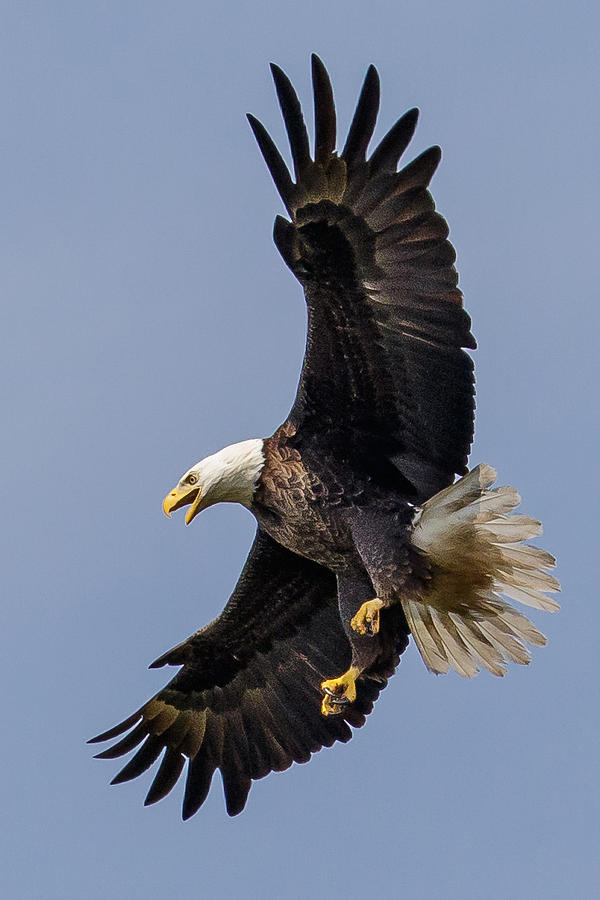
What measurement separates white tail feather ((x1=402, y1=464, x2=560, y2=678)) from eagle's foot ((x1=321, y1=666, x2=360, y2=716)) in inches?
17.4

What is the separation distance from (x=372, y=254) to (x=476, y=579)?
1769mm

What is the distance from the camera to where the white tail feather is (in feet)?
31.5

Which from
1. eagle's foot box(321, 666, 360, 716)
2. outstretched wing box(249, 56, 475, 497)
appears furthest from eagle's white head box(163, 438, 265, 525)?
eagle's foot box(321, 666, 360, 716)

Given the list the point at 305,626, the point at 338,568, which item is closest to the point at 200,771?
the point at 305,626

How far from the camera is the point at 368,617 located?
9.98 m

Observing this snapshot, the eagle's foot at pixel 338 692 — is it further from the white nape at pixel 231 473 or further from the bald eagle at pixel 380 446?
the white nape at pixel 231 473

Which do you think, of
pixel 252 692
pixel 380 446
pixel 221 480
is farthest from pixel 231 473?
pixel 252 692

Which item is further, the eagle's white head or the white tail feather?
the eagle's white head

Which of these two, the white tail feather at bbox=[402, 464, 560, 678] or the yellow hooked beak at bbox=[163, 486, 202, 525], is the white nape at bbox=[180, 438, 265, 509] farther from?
the white tail feather at bbox=[402, 464, 560, 678]

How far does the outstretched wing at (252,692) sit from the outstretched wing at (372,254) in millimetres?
1703

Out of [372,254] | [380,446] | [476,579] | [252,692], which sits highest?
[372,254]

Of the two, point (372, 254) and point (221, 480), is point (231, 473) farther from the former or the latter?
point (372, 254)

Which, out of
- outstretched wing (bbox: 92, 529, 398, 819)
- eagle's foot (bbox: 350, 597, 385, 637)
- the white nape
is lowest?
eagle's foot (bbox: 350, 597, 385, 637)

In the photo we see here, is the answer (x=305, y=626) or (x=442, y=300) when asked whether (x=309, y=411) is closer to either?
(x=442, y=300)
